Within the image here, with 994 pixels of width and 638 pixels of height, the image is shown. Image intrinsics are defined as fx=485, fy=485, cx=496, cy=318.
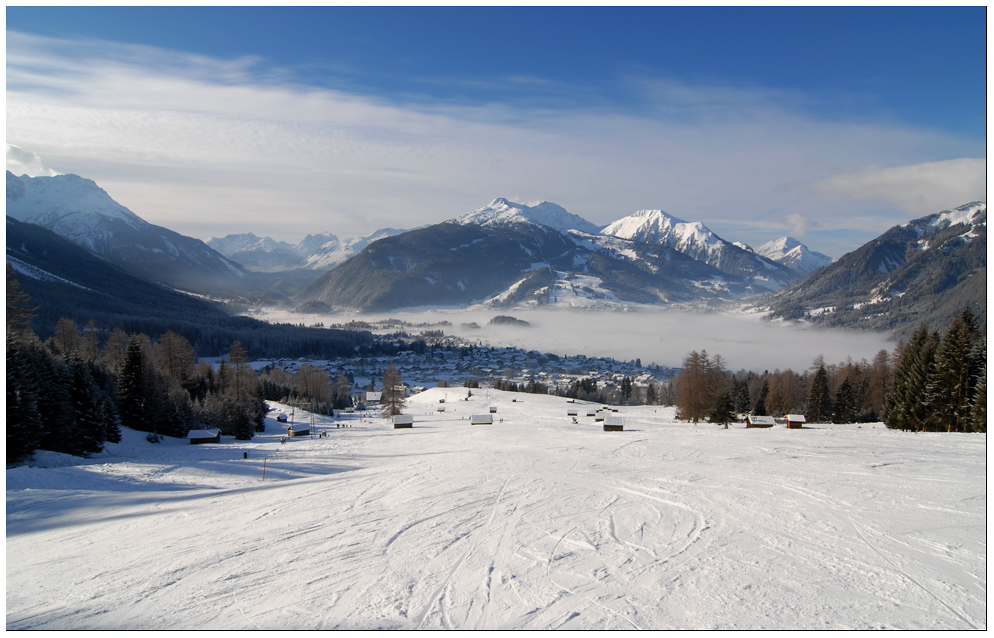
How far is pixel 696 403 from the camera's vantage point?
50.2 metres

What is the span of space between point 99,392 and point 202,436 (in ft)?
28.6

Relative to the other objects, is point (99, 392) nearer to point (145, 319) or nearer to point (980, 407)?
point (980, 407)

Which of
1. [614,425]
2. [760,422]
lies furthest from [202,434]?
[760,422]

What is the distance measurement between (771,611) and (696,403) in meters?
45.4

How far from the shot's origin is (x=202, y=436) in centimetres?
3512

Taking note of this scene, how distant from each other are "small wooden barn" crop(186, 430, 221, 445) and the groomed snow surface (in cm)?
1451

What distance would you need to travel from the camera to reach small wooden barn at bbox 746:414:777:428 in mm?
44625

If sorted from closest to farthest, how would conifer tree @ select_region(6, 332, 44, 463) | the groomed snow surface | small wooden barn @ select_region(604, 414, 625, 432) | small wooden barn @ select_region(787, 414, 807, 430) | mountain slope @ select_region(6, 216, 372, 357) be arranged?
1. the groomed snow surface
2. conifer tree @ select_region(6, 332, 44, 463)
3. small wooden barn @ select_region(787, 414, 807, 430)
4. small wooden barn @ select_region(604, 414, 625, 432)
5. mountain slope @ select_region(6, 216, 372, 357)

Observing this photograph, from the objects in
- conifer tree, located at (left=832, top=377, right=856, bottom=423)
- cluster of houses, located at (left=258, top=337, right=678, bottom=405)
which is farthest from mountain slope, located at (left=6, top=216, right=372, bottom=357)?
conifer tree, located at (left=832, top=377, right=856, bottom=423)

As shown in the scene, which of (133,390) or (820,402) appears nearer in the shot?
(133,390)

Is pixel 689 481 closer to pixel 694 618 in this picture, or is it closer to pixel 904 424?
pixel 694 618

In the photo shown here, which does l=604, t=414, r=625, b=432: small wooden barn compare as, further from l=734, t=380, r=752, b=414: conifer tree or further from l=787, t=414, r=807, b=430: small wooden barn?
l=734, t=380, r=752, b=414: conifer tree

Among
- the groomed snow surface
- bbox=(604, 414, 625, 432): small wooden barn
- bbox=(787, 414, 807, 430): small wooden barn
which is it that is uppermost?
the groomed snow surface

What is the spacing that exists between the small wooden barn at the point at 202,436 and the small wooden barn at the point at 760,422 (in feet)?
150
